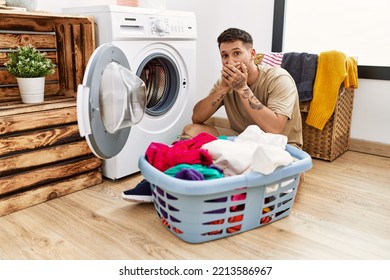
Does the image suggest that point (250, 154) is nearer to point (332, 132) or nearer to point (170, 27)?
point (170, 27)

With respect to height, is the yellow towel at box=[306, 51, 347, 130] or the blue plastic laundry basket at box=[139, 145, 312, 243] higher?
A: the yellow towel at box=[306, 51, 347, 130]

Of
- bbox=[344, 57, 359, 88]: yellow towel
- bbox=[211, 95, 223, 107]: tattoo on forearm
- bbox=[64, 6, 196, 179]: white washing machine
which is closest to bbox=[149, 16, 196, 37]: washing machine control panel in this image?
bbox=[64, 6, 196, 179]: white washing machine

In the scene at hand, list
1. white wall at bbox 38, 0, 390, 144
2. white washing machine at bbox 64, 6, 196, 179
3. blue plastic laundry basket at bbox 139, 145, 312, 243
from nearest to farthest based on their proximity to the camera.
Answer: blue plastic laundry basket at bbox 139, 145, 312, 243, white washing machine at bbox 64, 6, 196, 179, white wall at bbox 38, 0, 390, 144

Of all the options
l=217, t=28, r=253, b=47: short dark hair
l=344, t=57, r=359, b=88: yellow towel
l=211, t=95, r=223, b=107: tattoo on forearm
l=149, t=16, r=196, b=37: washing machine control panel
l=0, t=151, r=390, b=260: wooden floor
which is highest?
l=149, t=16, r=196, b=37: washing machine control panel

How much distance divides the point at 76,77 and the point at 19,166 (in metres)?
0.55

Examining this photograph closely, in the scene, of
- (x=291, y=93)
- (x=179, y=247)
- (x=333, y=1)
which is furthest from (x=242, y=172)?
(x=333, y=1)

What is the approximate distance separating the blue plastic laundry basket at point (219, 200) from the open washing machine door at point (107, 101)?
0.16 m

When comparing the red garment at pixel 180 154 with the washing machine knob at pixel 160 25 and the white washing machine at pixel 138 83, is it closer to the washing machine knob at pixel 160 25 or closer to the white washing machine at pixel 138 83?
the white washing machine at pixel 138 83

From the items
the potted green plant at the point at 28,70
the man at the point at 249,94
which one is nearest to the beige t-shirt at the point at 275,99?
the man at the point at 249,94

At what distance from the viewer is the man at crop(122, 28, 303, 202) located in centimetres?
169

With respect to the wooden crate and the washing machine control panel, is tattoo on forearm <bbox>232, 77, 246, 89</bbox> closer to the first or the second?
the washing machine control panel

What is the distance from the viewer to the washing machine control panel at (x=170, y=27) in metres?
1.87

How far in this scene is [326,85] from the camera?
2.15 m
